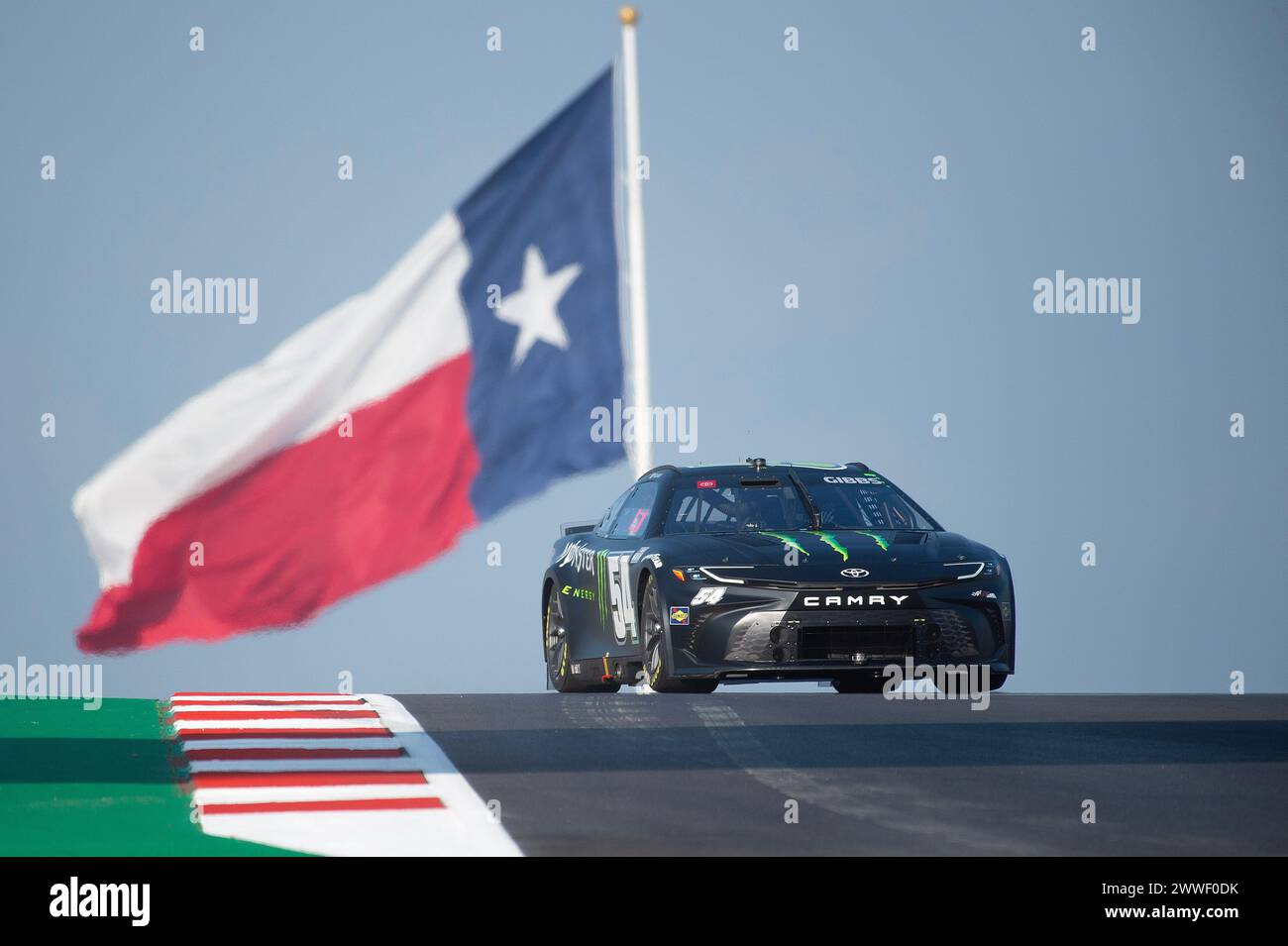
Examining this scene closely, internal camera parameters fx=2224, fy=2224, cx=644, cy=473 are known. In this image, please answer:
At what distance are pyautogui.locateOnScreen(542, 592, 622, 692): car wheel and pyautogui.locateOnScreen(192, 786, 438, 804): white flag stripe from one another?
20.8ft

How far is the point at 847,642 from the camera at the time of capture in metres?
12.8

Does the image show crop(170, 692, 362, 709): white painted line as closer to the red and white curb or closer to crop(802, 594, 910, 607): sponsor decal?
the red and white curb

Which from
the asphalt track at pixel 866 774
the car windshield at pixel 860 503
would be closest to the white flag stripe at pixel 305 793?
the asphalt track at pixel 866 774

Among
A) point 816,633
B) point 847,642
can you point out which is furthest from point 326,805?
point 847,642

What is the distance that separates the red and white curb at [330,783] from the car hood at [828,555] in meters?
2.12

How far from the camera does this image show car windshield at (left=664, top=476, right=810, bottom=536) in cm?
1418

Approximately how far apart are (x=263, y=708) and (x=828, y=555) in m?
3.38

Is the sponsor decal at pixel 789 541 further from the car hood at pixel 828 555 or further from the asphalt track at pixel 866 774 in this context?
the asphalt track at pixel 866 774

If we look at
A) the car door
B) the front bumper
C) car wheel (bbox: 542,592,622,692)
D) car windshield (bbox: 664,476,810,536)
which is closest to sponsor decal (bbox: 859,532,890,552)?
the front bumper

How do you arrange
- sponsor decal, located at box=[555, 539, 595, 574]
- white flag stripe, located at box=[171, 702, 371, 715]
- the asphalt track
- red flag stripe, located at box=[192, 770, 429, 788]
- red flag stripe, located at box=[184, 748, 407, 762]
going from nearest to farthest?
the asphalt track
red flag stripe, located at box=[192, 770, 429, 788]
red flag stripe, located at box=[184, 748, 407, 762]
white flag stripe, located at box=[171, 702, 371, 715]
sponsor decal, located at box=[555, 539, 595, 574]

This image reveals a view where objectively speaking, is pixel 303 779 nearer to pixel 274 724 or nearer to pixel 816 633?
pixel 274 724

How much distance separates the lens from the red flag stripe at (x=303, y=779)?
888 centimetres
